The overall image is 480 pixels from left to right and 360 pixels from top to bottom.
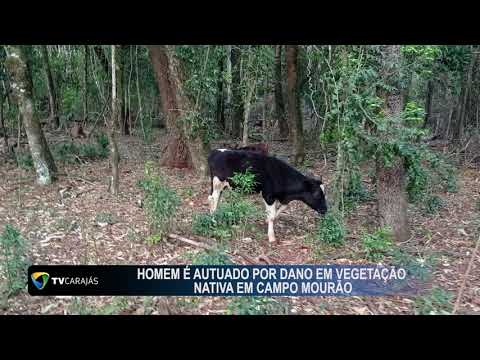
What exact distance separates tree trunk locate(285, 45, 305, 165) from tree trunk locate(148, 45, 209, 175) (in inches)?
117

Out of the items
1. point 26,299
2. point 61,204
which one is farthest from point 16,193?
point 26,299

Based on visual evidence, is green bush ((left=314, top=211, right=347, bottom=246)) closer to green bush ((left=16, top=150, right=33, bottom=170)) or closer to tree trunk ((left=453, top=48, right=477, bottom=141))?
green bush ((left=16, top=150, right=33, bottom=170))

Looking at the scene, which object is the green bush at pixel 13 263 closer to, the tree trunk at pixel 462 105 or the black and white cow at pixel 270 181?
the black and white cow at pixel 270 181

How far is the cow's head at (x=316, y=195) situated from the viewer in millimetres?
6750

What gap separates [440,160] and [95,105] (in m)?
15.2

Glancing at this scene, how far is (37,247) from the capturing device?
5.60 metres

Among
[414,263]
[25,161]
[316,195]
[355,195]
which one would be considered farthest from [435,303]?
[25,161]

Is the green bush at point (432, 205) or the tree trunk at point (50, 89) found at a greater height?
the tree trunk at point (50, 89)

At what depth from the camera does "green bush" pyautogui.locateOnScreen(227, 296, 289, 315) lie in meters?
4.01

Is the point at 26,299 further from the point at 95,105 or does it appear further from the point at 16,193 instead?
the point at 95,105

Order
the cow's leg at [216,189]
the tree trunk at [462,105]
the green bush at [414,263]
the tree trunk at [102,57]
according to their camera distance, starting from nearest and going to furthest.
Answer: the green bush at [414,263] → the cow's leg at [216,189] → the tree trunk at [102,57] → the tree trunk at [462,105]

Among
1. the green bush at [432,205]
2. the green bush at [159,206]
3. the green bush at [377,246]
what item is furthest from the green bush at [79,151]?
the green bush at [432,205]

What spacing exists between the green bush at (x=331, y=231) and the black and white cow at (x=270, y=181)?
1.87 ft

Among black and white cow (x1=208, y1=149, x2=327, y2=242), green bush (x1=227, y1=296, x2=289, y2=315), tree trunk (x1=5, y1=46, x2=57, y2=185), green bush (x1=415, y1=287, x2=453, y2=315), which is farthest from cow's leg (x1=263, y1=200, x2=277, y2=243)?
tree trunk (x1=5, y1=46, x2=57, y2=185)
